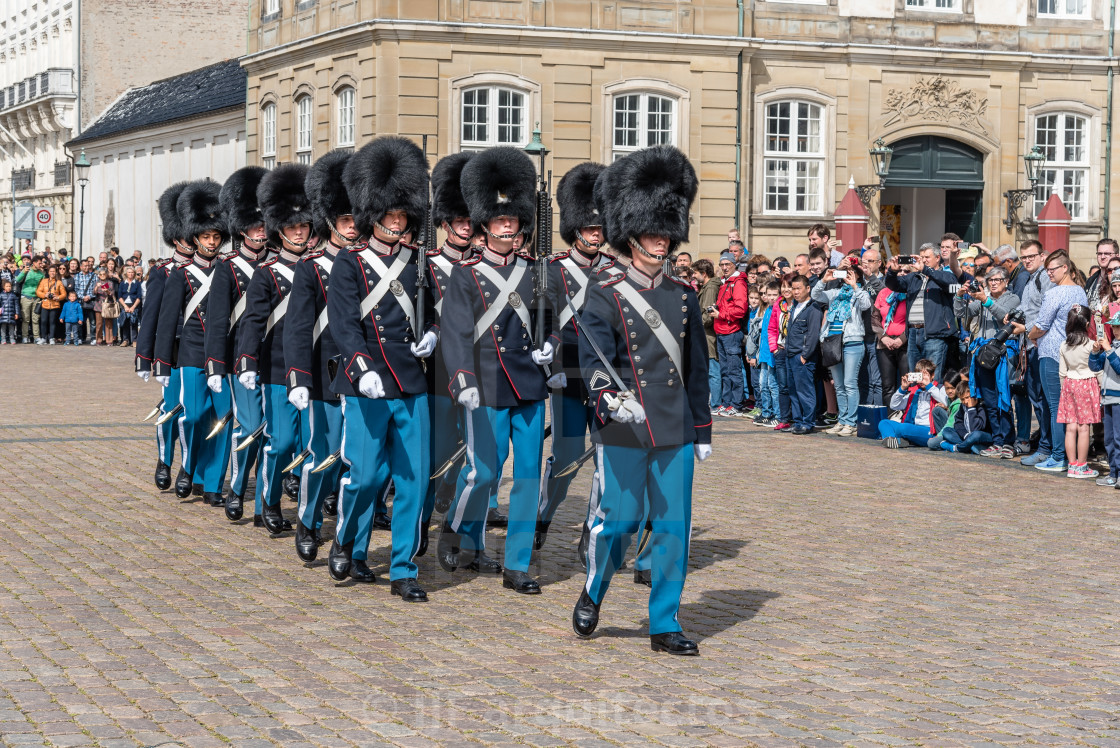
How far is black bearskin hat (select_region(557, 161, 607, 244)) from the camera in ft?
32.7

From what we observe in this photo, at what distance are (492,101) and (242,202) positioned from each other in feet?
59.8

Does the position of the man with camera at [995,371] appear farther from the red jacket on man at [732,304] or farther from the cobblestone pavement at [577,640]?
the red jacket on man at [732,304]

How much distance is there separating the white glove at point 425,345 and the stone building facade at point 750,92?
795 inches

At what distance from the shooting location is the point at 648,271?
7258 millimetres

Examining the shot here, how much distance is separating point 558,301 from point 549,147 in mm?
20076

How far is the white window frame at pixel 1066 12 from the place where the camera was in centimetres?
3181

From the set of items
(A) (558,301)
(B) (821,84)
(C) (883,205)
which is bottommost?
(A) (558,301)

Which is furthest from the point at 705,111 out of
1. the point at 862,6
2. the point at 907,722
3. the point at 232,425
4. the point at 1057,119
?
the point at 907,722

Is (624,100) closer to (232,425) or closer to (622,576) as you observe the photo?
(232,425)

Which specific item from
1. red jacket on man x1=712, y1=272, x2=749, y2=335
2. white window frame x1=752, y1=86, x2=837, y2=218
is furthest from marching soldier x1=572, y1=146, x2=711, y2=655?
white window frame x1=752, y1=86, x2=837, y2=218

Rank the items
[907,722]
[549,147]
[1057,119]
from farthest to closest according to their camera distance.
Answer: [1057,119] → [549,147] → [907,722]

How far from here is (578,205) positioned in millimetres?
10023

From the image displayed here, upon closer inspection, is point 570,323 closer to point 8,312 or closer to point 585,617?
point 585,617

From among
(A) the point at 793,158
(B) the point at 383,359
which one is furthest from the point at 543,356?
(A) the point at 793,158
